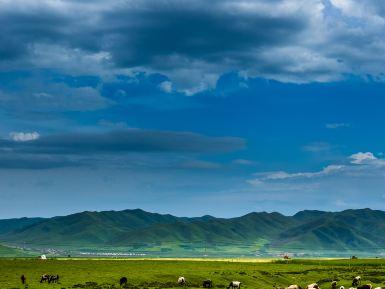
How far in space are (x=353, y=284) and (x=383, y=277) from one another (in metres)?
18.5

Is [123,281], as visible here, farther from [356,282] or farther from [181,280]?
[356,282]

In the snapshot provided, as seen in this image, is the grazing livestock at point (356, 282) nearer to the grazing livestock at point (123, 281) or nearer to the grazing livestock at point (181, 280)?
the grazing livestock at point (181, 280)

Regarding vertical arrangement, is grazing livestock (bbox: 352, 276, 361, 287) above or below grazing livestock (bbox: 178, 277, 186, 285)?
below

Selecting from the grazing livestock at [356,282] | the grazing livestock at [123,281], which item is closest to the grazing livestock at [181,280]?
the grazing livestock at [123,281]

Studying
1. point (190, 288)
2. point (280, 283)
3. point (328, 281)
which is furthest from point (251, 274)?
point (190, 288)

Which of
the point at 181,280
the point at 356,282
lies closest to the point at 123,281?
the point at 181,280

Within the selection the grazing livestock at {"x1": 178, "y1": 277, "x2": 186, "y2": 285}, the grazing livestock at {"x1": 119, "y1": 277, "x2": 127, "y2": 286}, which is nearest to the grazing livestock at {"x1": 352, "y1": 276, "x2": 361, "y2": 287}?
the grazing livestock at {"x1": 178, "y1": 277, "x2": 186, "y2": 285}

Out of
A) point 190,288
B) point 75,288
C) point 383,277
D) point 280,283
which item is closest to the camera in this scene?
point 75,288

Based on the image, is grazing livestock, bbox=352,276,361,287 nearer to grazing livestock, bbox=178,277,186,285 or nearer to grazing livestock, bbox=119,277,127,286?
grazing livestock, bbox=178,277,186,285

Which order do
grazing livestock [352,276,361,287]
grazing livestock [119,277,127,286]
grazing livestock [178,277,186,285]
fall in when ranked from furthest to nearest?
grazing livestock [352,276,361,287] → grazing livestock [178,277,186,285] → grazing livestock [119,277,127,286]

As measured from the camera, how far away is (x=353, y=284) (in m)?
101

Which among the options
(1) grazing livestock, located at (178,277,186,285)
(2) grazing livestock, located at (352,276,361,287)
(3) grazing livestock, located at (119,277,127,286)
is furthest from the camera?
(2) grazing livestock, located at (352,276,361,287)

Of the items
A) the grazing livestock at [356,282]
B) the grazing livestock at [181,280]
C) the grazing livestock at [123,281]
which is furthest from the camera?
the grazing livestock at [356,282]

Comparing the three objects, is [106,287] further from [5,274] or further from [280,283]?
[280,283]
